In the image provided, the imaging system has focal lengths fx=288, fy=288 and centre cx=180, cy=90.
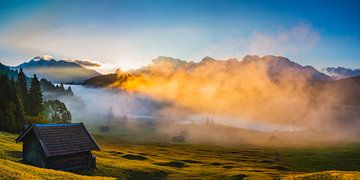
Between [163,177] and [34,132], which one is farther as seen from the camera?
[163,177]

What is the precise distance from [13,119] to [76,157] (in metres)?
59.2

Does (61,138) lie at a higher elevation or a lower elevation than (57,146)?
higher

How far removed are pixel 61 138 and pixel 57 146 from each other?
1897mm

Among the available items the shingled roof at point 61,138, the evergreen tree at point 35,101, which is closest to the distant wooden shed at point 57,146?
the shingled roof at point 61,138

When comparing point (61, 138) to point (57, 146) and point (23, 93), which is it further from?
point (23, 93)

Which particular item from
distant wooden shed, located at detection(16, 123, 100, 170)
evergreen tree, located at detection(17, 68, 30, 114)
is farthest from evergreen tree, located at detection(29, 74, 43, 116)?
distant wooden shed, located at detection(16, 123, 100, 170)

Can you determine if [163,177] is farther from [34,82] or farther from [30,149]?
[34,82]

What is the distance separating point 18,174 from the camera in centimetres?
2986

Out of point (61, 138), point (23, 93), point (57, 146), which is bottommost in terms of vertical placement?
point (57, 146)

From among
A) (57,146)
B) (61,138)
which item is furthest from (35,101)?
(57,146)

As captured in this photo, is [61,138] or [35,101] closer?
[61,138]

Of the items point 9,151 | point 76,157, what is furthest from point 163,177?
point 9,151

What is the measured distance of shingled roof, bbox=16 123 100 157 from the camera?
150 ft

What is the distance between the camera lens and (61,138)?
4828 cm
